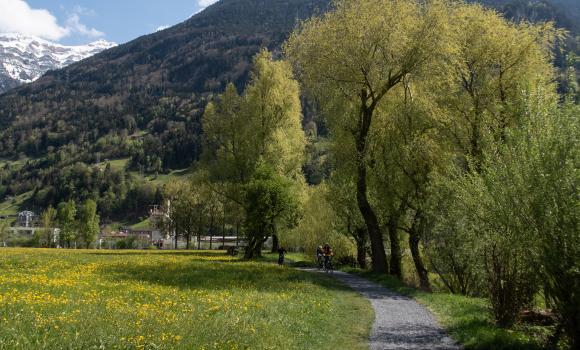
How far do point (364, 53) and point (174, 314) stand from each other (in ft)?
77.0

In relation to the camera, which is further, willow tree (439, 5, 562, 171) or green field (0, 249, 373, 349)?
willow tree (439, 5, 562, 171)

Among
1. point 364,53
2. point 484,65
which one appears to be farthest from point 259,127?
point 484,65

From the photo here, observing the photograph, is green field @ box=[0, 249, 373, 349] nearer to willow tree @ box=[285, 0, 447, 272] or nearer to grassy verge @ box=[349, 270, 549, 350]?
grassy verge @ box=[349, 270, 549, 350]

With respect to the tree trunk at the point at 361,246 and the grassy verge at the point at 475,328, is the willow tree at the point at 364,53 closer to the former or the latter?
the grassy verge at the point at 475,328

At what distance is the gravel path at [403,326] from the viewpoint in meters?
15.3

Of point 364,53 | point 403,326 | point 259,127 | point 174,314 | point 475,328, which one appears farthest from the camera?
point 259,127

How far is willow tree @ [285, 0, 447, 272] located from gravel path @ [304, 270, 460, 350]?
471 inches

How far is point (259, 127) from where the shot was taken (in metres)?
55.9

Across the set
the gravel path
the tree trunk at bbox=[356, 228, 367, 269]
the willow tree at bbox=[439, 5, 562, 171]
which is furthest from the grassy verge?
the tree trunk at bbox=[356, 228, 367, 269]

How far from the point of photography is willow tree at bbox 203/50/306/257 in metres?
55.7

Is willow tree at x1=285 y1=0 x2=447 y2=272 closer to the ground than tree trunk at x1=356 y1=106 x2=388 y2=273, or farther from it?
farther from it

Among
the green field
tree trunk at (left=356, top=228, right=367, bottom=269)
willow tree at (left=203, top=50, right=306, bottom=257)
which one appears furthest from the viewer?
willow tree at (left=203, top=50, right=306, bottom=257)

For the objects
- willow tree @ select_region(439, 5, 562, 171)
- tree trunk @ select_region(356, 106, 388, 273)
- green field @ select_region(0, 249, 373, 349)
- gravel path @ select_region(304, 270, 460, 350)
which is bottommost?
gravel path @ select_region(304, 270, 460, 350)

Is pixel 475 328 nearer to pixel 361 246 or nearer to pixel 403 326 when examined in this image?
pixel 403 326
